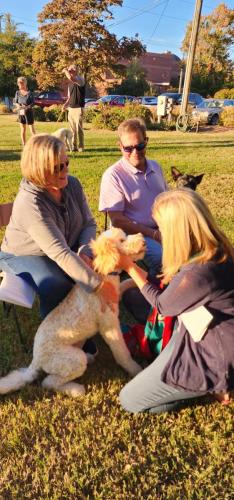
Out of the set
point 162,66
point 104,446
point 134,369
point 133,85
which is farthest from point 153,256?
point 162,66

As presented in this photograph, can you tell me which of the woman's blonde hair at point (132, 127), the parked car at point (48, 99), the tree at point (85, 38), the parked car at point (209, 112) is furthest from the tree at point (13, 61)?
the woman's blonde hair at point (132, 127)

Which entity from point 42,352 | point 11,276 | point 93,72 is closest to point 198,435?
point 42,352

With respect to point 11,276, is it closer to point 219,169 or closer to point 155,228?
point 155,228

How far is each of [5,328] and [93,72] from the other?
82.7 feet

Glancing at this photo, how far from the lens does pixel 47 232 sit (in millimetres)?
2912

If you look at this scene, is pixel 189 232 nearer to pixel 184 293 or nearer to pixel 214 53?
pixel 184 293

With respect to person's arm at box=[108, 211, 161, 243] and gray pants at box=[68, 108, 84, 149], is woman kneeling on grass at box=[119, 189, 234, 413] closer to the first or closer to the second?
person's arm at box=[108, 211, 161, 243]

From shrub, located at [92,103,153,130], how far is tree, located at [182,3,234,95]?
27.2 metres

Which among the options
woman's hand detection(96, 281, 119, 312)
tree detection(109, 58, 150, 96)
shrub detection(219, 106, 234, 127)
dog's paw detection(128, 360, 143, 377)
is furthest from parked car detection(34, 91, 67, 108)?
dog's paw detection(128, 360, 143, 377)

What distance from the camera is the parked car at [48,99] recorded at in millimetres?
31375

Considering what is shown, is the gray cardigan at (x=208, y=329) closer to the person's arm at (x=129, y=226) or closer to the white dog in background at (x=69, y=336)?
the white dog in background at (x=69, y=336)

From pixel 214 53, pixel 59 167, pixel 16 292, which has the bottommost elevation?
pixel 16 292

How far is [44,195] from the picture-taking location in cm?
305

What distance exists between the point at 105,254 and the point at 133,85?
45.4 meters
